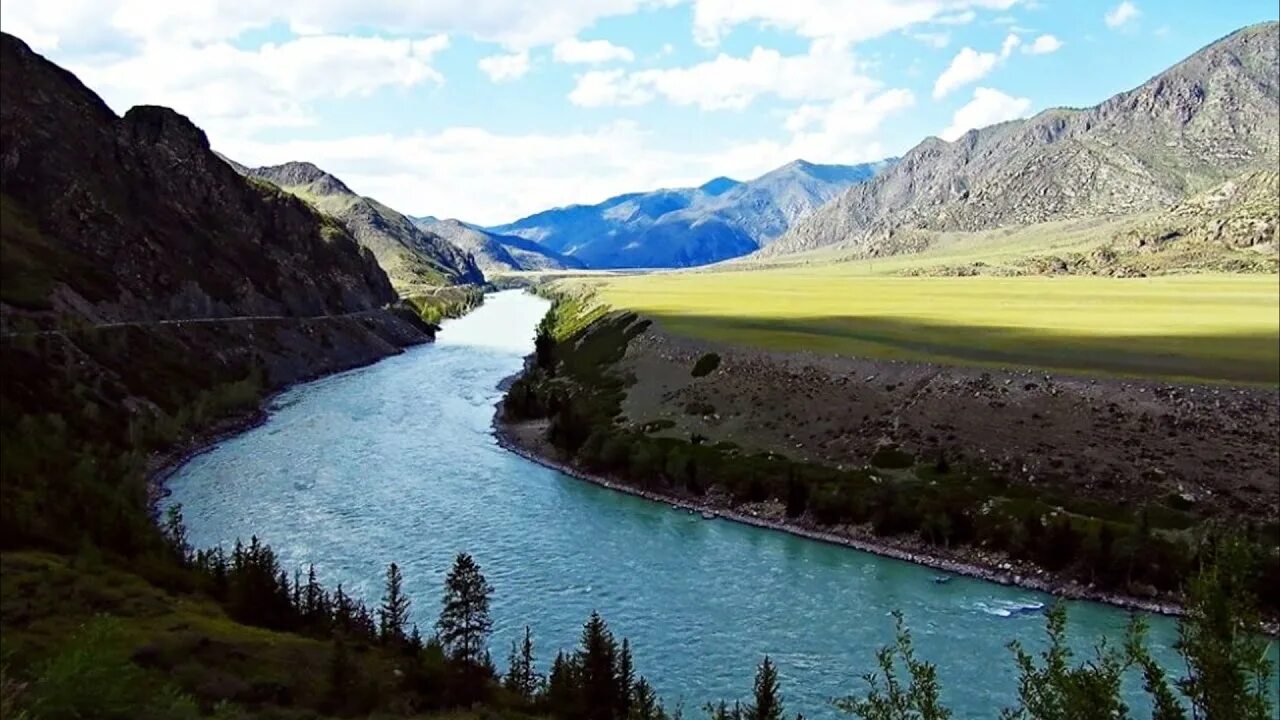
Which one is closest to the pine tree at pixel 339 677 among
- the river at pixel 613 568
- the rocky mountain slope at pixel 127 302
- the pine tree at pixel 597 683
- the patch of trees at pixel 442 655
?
the patch of trees at pixel 442 655

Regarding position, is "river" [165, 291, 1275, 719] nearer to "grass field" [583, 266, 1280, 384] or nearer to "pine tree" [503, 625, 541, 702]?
"pine tree" [503, 625, 541, 702]

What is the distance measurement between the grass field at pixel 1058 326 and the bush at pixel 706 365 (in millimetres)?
6255

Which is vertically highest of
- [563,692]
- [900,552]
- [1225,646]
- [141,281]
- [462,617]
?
[141,281]

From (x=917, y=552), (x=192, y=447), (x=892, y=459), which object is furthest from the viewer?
(x=192, y=447)

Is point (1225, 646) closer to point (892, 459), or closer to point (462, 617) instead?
point (462, 617)

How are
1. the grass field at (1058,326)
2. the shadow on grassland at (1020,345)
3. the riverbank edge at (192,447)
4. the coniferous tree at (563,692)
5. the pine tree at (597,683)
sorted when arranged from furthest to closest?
the riverbank edge at (192,447)
the shadow on grassland at (1020,345)
the grass field at (1058,326)
the coniferous tree at (563,692)
the pine tree at (597,683)

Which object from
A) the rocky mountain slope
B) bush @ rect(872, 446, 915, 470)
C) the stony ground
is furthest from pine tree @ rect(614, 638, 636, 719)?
the stony ground

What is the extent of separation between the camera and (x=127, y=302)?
4550 inches

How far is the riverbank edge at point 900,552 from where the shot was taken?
4906 centimetres

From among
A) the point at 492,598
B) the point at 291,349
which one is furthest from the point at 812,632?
the point at 291,349

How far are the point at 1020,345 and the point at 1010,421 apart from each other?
14402 millimetres

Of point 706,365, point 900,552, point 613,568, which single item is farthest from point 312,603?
point 706,365

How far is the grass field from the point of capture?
56.3 m

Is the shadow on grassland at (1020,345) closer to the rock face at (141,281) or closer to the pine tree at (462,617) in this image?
the pine tree at (462,617)
